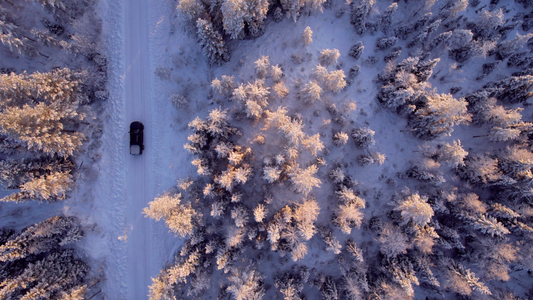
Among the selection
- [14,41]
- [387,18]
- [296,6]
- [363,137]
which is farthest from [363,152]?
[14,41]

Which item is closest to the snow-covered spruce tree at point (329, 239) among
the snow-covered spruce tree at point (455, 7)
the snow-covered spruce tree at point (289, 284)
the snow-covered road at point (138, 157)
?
the snow-covered spruce tree at point (289, 284)

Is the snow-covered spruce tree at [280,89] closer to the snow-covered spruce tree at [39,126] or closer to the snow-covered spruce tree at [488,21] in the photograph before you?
the snow-covered spruce tree at [39,126]

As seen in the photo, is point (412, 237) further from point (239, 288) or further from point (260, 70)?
point (260, 70)

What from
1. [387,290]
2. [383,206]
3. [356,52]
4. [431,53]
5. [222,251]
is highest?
[356,52]

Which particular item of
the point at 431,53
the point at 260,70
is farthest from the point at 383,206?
the point at 260,70

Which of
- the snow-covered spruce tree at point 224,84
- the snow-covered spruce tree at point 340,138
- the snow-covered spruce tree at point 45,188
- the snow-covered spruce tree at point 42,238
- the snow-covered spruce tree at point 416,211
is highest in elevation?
the snow-covered spruce tree at point 45,188

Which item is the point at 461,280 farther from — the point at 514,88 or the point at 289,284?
the point at 514,88
